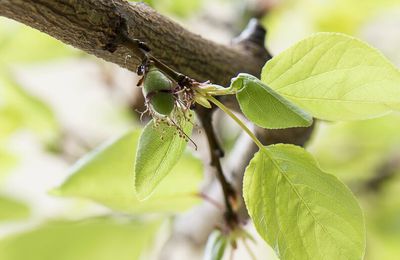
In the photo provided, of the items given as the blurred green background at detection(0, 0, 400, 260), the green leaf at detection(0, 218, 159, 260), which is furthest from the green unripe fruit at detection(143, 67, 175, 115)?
the green leaf at detection(0, 218, 159, 260)

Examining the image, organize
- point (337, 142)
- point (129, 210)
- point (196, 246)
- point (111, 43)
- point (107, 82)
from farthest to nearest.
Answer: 1. point (107, 82)
2. point (337, 142)
3. point (196, 246)
4. point (129, 210)
5. point (111, 43)

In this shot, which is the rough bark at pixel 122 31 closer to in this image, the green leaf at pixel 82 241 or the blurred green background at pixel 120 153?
the blurred green background at pixel 120 153

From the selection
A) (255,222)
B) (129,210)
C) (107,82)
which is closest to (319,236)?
(255,222)

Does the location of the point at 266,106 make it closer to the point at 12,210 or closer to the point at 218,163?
the point at 218,163

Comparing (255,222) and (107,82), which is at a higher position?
(107,82)

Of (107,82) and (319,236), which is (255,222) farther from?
(107,82)

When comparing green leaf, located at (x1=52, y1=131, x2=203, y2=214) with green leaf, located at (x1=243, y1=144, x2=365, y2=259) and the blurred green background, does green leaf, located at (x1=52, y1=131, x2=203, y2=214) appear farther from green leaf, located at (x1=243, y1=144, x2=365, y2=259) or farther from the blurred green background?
green leaf, located at (x1=243, y1=144, x2=365, y2=259)

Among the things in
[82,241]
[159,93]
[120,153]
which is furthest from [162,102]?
[82,241]
